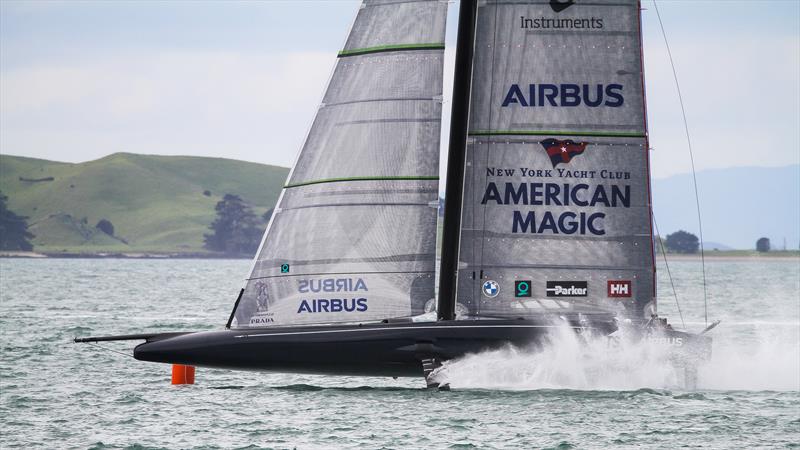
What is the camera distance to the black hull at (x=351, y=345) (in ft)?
64.1

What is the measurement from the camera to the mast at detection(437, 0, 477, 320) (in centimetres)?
2019

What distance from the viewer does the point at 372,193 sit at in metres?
20.1

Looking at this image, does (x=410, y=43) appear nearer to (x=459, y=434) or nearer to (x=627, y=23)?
(x=627, y=23)

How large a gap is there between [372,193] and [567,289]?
11.0ft

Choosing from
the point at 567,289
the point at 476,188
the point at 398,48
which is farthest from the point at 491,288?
the point at 398,48

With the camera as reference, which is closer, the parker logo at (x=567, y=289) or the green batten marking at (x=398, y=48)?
the green batten marking at (x=398, y=48)

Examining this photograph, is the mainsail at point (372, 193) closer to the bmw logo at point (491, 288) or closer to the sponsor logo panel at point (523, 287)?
the bmw logo at point (491, 288)

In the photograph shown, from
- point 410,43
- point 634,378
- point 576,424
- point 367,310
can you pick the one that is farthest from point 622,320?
point 410,43

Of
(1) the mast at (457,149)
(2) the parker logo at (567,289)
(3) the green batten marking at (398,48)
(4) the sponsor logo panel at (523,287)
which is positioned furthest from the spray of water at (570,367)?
(3) the green batten marking at (398,48)

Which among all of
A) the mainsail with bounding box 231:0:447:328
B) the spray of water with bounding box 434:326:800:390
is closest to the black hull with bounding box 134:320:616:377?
the spray of water with bounding box 434:326:800:390

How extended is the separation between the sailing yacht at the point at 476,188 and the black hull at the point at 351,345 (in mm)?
49

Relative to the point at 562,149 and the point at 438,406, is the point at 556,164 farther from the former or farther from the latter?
the point at 438,406

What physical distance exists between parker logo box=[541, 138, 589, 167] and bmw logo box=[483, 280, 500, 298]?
2.06m

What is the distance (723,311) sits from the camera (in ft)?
179
